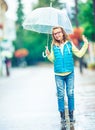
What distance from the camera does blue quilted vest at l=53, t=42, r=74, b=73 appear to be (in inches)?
406

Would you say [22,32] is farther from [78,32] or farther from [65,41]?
[65,41]

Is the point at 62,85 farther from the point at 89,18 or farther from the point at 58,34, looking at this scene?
the point at 89,18

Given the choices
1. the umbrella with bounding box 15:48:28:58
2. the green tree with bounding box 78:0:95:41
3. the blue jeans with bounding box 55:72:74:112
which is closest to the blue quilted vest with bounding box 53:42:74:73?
the blue jeans with bounding box 55:72:74:112

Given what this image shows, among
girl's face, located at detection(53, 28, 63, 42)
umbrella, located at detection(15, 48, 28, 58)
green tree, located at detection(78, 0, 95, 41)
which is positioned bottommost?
umbrella, located at detection(15, 48, 28, 58)

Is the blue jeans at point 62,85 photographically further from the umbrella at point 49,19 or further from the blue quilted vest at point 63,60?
the umbrella at point 49,19

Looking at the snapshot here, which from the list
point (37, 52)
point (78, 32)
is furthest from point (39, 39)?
point (78, 32)

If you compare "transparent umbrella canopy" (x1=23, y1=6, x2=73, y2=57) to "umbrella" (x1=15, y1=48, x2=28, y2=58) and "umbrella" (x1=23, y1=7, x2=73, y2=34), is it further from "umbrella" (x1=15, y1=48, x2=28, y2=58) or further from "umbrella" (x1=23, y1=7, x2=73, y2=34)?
"umbrella" (x1=15, y1=48, x2=28, y2=58)

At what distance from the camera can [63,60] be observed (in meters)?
10.3

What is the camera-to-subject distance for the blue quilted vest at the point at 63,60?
10305 mm

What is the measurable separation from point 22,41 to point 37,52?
647cm

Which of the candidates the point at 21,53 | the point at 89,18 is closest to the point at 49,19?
the point at 89,18

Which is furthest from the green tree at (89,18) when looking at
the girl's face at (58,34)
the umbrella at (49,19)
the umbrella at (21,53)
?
the umbrella at (21,53)

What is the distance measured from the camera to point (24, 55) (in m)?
107

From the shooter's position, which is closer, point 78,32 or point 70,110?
point 70,110
